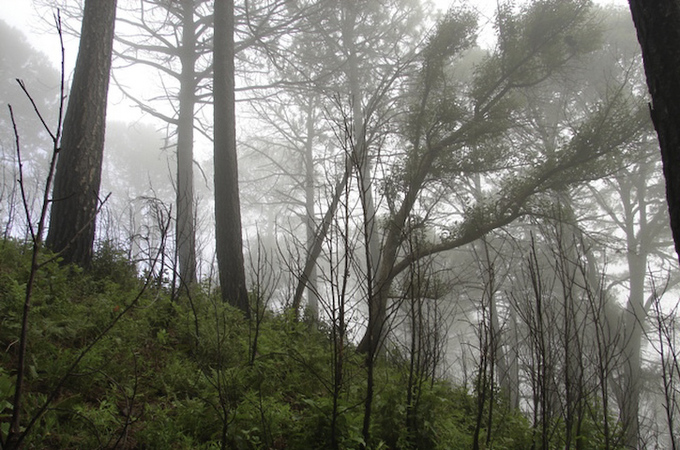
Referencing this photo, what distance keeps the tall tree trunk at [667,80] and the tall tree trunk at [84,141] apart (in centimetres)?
509

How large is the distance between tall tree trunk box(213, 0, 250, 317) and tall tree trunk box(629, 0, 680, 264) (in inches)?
184

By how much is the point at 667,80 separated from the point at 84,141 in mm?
5509

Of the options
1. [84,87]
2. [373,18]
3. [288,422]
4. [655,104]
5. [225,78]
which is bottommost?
[288,422]

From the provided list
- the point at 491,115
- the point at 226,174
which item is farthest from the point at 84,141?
the point at 491,115

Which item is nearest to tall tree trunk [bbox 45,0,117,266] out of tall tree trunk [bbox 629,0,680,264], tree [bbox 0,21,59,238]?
tall tree trunk [bbox 629,0,680,264]

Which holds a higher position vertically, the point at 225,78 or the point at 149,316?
the point at 225,78

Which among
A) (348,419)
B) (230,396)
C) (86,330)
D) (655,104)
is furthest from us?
(86,330)

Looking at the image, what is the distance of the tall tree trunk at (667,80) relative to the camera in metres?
2.12

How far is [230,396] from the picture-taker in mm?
3027

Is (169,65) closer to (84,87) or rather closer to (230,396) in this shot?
(84,87)

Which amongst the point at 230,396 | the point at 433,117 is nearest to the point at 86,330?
the point at 230,396

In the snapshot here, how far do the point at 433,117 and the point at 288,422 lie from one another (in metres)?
6.80

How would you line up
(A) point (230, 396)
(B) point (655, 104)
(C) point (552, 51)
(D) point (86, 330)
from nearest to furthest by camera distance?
(B) point (655, 104) → (A) point (230, 396) → (D) point (86, 330) → (C) point (552, 51)

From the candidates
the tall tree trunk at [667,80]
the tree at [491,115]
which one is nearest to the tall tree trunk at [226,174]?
the tree at [491,115]
